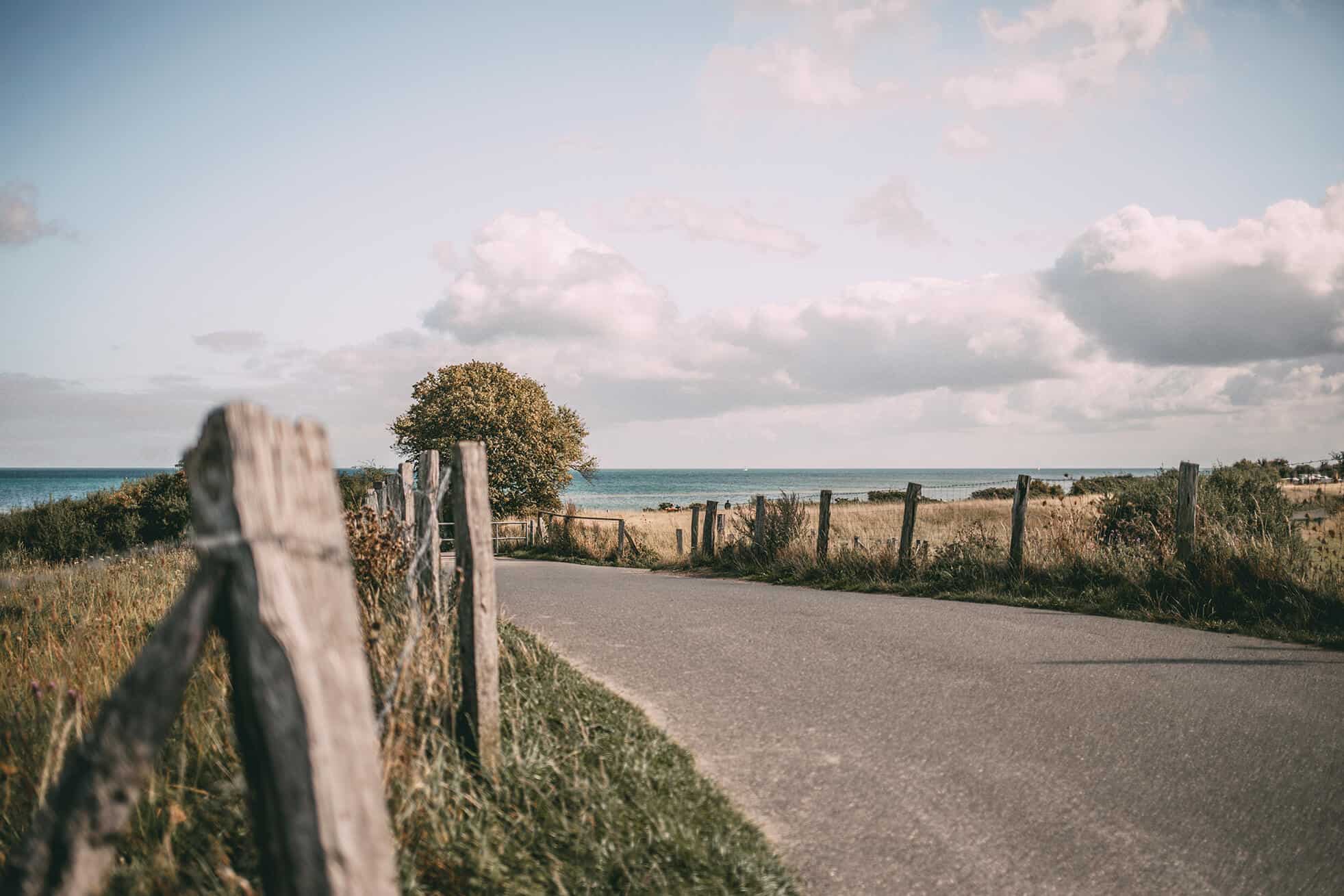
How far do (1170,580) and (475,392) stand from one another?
2560cm

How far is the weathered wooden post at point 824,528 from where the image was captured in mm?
14305

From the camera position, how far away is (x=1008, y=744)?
17.9ft

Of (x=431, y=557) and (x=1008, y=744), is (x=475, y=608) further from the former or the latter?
(x=1008, y=744)

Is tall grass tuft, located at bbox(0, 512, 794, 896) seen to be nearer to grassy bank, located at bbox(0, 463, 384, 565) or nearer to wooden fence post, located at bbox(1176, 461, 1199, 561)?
wooden fence post, located at bbox(1176, 461, 1199, 561)

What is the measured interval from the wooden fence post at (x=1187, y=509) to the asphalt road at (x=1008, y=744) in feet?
6.52

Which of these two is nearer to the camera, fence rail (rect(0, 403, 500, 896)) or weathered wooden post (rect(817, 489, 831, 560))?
fence rail (rect(0, 403, 500, 896))

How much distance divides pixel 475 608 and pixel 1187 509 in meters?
9.94

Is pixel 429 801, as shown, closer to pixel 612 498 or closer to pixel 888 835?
pixel 888 835

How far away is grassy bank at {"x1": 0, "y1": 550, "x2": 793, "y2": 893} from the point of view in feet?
11.0

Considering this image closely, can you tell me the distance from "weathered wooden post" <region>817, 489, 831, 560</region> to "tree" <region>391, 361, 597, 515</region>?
17.3m

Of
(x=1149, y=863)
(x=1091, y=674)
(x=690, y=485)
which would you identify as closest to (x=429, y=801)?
(x=1149, y=863)

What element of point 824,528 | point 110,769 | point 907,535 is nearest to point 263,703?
point 110,769

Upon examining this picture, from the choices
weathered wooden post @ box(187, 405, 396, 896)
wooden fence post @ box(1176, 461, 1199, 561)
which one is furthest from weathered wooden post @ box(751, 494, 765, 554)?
weathered wooden post @ box(187, 405, 396, 896)

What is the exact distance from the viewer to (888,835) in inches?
166
